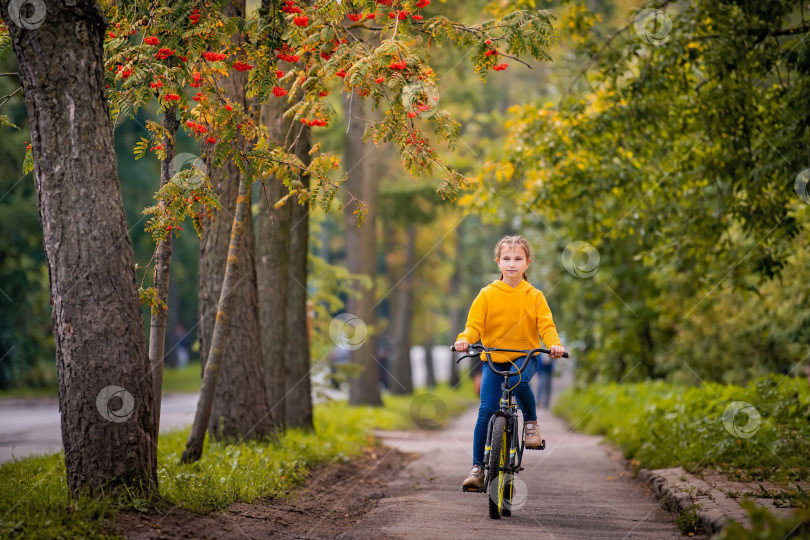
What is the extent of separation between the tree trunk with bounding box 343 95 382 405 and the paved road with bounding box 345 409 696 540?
8387mm

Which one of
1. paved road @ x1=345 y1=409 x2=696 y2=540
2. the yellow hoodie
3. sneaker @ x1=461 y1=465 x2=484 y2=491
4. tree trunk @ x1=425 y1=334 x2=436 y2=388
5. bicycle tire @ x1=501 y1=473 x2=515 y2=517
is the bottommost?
tree trunk @ x1=425 y1=334 x2=436 y2=388

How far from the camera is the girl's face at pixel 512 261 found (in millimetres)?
6555

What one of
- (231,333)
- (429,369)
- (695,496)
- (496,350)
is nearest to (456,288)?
(429,369)

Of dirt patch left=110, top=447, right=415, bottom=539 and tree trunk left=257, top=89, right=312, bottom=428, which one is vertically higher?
tree trunk left=257, top=89, right=312, bottom=428

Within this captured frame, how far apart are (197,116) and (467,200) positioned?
6125 mm

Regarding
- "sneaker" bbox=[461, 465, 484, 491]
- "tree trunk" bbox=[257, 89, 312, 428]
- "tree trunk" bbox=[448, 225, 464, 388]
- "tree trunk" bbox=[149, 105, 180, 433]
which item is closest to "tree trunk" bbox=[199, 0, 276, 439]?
"tree trunk" bbox=[257, 89, 312, 428]

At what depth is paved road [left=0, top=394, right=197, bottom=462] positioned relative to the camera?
36.6 ft

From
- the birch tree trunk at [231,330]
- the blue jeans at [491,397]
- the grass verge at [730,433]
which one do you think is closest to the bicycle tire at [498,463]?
the blue jeans at [491,397]

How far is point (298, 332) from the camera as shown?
12.2 m

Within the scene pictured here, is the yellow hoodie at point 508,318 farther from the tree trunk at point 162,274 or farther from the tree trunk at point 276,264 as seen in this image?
the tree trunk at point 276,264

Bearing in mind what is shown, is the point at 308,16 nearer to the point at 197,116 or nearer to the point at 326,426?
the point at 197,116

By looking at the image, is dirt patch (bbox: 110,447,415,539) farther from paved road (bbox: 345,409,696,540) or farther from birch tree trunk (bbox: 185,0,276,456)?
birch tree trunk (bbox: 185,0,276,456)

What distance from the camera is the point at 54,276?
5539mm

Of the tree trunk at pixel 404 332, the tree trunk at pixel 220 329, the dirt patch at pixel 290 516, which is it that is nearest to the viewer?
the dirt patch at pixel 290 516
